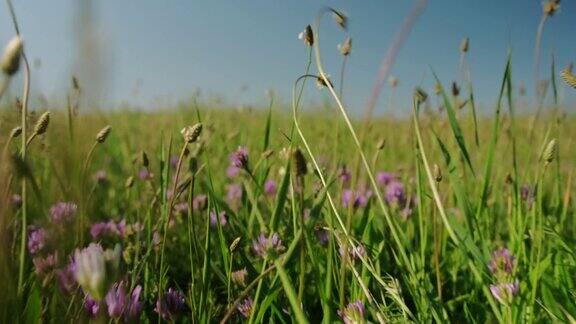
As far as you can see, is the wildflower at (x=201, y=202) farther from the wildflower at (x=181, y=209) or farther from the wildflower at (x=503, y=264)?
the wildflower at (x=503, y=264)

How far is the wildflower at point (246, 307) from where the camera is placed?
827 millimetres

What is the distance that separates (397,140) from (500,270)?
10.7 ft

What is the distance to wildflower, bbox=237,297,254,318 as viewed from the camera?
827mm

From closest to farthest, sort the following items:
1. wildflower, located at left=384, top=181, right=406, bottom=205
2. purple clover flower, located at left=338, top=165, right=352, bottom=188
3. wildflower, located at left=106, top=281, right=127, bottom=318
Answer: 1. wildflower, located at left=106, top=281, right=127, bottom=318
2. purple clover flower, located at left=338, top=165, right=352, bottom=188
3. wildflower, located at left=384, top=181, right=406, bottom=205

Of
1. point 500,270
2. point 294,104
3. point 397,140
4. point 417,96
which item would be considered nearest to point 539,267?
point 500,270

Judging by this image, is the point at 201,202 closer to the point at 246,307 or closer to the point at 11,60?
the point at 246,307

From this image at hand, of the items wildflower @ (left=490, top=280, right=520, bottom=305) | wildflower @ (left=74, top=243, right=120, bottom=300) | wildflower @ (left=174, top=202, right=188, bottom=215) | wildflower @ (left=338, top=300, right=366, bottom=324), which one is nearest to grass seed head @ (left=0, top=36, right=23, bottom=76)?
wildflower @ (left=74, top=243, right=120, bottom=300)

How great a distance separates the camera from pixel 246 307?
2.73ft

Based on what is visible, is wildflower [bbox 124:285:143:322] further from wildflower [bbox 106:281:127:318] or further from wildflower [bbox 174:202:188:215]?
wildflower [bbox 174:202:188:215]

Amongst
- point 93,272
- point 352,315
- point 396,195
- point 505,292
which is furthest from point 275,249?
point 396,195

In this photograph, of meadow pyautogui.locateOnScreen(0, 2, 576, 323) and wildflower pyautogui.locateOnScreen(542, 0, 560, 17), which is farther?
wildflower pyautogui.locateOnScreen(542, 0, 560, 17)

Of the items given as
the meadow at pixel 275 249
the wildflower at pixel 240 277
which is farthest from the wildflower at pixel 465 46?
the wildflower at pixel 240 277

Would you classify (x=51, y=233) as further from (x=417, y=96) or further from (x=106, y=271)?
(x=417, y=96)

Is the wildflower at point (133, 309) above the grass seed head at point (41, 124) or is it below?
below
